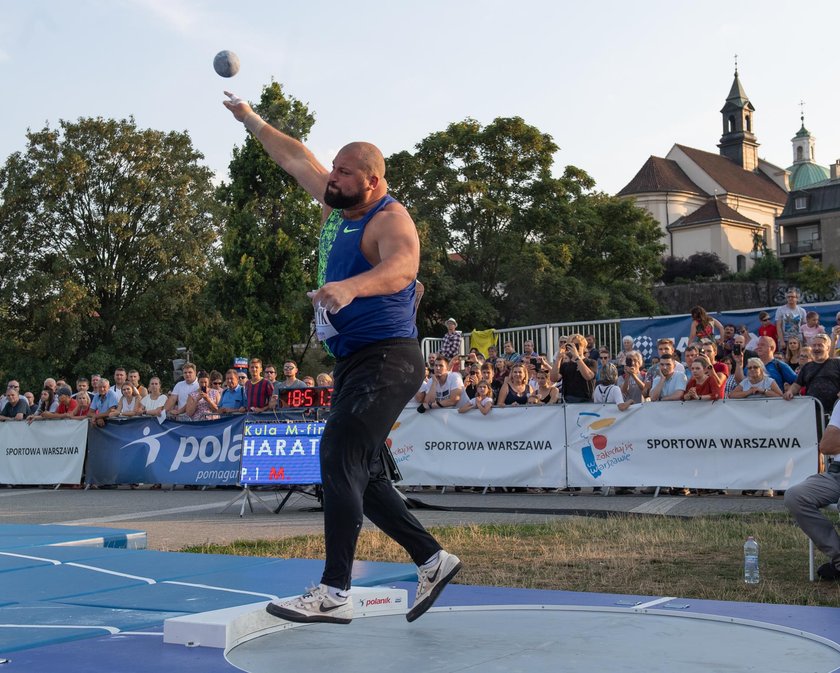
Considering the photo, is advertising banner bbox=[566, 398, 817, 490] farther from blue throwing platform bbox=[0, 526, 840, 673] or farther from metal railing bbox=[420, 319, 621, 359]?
blue throwing platform bbox=[0, 526, 840, 673]

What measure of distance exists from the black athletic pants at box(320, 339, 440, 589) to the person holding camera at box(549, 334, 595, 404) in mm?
10493

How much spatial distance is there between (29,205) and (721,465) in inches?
1574

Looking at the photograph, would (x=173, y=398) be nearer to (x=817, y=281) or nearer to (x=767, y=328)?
(x=767, y=328)

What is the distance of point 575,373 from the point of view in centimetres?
1491

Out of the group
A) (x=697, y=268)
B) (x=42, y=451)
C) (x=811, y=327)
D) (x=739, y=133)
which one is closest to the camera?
(x=811, y=327)

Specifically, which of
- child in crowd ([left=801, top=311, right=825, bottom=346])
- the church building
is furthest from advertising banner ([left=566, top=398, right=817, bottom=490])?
the church building

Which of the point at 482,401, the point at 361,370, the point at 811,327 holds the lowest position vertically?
the point at 361,370

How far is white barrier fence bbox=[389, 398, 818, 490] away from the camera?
40.2ft

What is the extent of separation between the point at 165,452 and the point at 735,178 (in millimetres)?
100753

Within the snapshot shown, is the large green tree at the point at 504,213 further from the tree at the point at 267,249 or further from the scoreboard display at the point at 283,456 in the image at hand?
the scoreboard display at the point at 283,456

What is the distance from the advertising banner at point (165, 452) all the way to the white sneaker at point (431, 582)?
11999mm

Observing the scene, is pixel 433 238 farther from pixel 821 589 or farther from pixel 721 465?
pixel 821 589

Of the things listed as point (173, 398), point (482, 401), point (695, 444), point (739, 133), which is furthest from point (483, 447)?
point (739, 133)

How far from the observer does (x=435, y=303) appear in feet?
141
